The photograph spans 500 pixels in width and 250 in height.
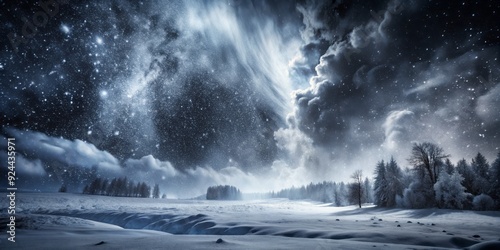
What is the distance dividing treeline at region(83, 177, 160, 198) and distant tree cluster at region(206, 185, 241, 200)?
42327mm

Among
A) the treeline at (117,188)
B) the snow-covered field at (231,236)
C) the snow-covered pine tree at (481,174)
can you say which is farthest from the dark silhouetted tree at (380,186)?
the treeline at (117,188)

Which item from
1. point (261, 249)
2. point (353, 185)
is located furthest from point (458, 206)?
point (261, 249)

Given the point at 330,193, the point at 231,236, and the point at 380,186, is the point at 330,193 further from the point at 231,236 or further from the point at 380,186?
the point at 231,236

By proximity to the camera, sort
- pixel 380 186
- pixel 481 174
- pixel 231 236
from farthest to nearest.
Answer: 1. pixel 380 186
2. pixel 481 174
3. pixel 231 236

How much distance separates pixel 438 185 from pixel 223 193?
127m

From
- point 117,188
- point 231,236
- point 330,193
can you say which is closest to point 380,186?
point 231,236

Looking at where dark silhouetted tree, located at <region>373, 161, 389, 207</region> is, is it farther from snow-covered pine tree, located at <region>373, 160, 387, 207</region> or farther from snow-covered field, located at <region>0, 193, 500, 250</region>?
snow-covered field, located at <region>0, 193, 500, 250</region>

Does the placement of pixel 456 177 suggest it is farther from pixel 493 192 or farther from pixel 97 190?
pixel 97 190

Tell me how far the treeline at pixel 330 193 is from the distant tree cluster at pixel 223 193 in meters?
49.1

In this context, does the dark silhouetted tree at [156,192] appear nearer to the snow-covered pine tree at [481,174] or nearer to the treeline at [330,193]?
the treeline at [330,193]

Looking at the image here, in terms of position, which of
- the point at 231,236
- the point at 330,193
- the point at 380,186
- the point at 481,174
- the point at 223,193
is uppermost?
the point at 481,174

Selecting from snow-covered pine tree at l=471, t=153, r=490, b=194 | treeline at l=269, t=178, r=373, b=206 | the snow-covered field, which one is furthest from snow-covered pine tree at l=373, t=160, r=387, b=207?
the snow-covered field

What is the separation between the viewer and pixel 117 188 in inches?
3816

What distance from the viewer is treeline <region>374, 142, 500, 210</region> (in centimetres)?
2969
